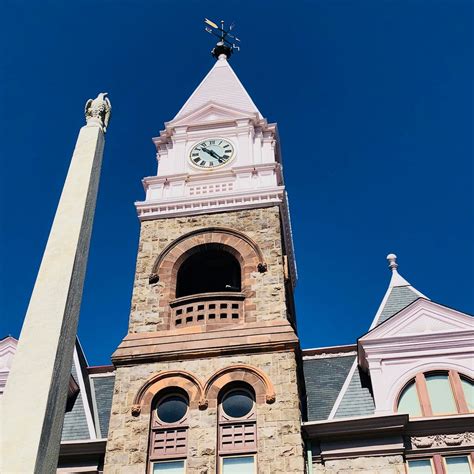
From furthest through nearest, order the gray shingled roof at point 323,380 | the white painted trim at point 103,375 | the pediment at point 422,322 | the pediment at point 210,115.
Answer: the pediment at point 210,115, the white painted trim at point 103,375, the pediment at point 422,322, the gray shingled roof at point 323,380

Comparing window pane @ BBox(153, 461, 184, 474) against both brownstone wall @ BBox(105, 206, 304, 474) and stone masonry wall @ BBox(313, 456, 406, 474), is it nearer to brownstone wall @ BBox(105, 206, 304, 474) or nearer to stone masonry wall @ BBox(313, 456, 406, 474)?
brownstone wall @ BBox(105, 206, 304, 474)

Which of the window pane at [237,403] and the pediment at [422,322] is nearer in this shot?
the window pane at [237,403]

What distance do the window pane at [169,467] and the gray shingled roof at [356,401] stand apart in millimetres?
3762

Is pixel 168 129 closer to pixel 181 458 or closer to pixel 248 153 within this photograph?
pixel 248 153

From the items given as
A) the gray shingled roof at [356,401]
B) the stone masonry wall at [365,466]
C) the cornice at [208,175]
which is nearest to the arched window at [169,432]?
the stone masonry wall at [365,466]

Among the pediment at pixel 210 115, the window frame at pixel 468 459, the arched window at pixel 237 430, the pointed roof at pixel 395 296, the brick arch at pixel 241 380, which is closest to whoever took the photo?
the window frame at pixel 468 459

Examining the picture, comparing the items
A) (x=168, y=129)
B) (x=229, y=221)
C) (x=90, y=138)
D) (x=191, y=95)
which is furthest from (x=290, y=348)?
(x=191, y=95)

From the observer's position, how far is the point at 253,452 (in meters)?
14.1

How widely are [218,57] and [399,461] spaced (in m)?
21.4

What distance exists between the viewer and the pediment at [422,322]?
16.0 metres

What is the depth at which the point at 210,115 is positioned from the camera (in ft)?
75.2

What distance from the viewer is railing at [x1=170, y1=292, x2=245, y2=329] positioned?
16766 millimetres

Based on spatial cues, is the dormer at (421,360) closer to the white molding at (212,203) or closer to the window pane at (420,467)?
the window pane at (420,467)

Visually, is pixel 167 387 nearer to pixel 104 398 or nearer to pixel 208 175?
pixel 104 398
